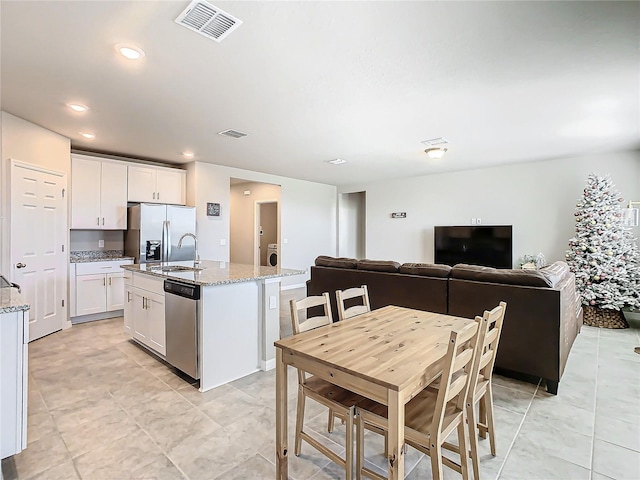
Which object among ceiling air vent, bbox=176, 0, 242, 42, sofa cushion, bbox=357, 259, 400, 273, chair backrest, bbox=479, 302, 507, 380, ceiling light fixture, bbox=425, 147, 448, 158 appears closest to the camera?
chair backrest, bbox=479, 302, 507, 380

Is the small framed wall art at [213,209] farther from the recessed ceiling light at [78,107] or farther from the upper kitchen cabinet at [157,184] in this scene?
the recessed ceiling light at [78,107]

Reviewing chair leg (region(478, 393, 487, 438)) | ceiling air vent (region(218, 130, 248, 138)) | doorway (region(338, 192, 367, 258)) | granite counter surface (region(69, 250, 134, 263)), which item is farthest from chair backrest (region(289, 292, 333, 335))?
doorway (region(338, 192, 367, 258))

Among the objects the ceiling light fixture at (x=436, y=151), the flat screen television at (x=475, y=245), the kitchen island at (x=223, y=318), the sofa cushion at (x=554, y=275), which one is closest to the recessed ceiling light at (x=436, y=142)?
the ceiling light fixture at (x=436, y=151)

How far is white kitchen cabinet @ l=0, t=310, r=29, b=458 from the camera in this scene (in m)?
1.71

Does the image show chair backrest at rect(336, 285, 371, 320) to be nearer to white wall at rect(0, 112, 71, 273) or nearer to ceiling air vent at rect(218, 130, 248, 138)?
ceiling air vent at rect(218, 130, 248, 138)

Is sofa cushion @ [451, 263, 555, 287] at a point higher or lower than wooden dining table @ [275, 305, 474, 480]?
higher

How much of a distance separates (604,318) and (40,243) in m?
7.68

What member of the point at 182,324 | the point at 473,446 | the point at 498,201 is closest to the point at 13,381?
the point at 182,324

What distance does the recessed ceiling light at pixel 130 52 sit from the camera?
7.39 feet

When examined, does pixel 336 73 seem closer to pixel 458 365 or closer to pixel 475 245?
pixel 458 365

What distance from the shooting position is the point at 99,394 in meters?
2.64

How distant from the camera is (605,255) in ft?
14.9

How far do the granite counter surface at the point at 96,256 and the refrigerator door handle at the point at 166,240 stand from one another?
485 mm

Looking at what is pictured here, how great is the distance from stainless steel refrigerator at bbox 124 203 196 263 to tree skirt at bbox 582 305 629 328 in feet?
20.8
